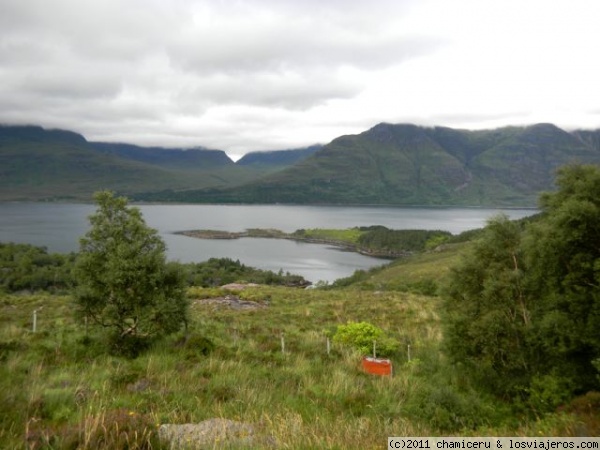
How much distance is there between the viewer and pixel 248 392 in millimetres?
8336

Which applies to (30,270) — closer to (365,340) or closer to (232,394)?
(365,340)

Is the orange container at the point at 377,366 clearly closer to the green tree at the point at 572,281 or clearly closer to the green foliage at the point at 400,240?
the green tree at the point at 572,281

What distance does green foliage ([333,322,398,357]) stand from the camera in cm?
1547

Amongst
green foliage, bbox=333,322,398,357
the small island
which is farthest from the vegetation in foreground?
the small island

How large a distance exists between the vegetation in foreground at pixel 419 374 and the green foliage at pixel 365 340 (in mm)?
1761

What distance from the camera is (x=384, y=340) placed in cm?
1599

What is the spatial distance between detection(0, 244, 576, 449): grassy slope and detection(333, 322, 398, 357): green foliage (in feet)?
1.80

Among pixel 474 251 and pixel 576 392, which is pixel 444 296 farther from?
pixel 576 392

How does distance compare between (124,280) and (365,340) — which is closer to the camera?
(124,280)

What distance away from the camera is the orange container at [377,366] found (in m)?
12.4

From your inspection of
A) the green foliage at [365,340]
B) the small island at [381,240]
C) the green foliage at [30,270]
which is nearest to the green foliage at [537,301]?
the green foliage at [365,340]

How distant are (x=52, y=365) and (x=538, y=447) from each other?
10.3 m

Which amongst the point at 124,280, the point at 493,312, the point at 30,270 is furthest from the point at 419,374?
the point at 30,270

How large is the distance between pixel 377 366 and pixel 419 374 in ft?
4.58
